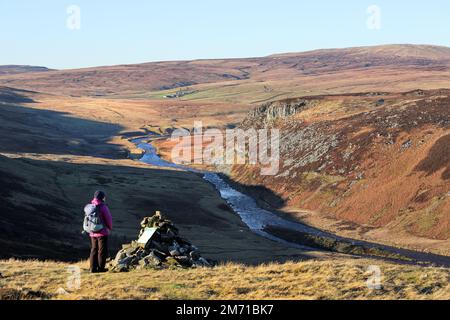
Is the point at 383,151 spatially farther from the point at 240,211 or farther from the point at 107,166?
the point at 107,166

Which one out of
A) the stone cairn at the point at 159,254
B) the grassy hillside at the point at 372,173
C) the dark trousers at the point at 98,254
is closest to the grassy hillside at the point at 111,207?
the grassy hillside at the point at 372,173

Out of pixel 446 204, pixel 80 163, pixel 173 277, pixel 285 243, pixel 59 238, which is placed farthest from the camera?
pixel 80 163

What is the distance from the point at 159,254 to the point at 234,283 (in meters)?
6.55

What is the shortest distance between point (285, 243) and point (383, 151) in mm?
33204

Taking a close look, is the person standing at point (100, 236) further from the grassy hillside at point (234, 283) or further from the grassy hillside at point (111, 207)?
the grassy hillside at point (111, 207)

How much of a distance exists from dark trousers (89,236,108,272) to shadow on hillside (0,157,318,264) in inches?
701

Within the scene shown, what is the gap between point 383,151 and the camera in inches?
3467

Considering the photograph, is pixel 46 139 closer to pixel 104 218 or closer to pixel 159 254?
pixel 159 254

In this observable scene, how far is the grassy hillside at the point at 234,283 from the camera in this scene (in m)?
18.2

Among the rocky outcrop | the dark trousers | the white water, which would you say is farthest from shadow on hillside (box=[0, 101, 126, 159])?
the dark trousers

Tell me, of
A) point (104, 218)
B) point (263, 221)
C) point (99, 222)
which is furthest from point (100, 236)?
point (263, 221)

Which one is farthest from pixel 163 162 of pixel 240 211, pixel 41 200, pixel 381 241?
pixel 381 241

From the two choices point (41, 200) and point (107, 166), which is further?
point (107, 166)

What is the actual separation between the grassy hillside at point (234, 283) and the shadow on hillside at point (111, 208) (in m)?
19.4
